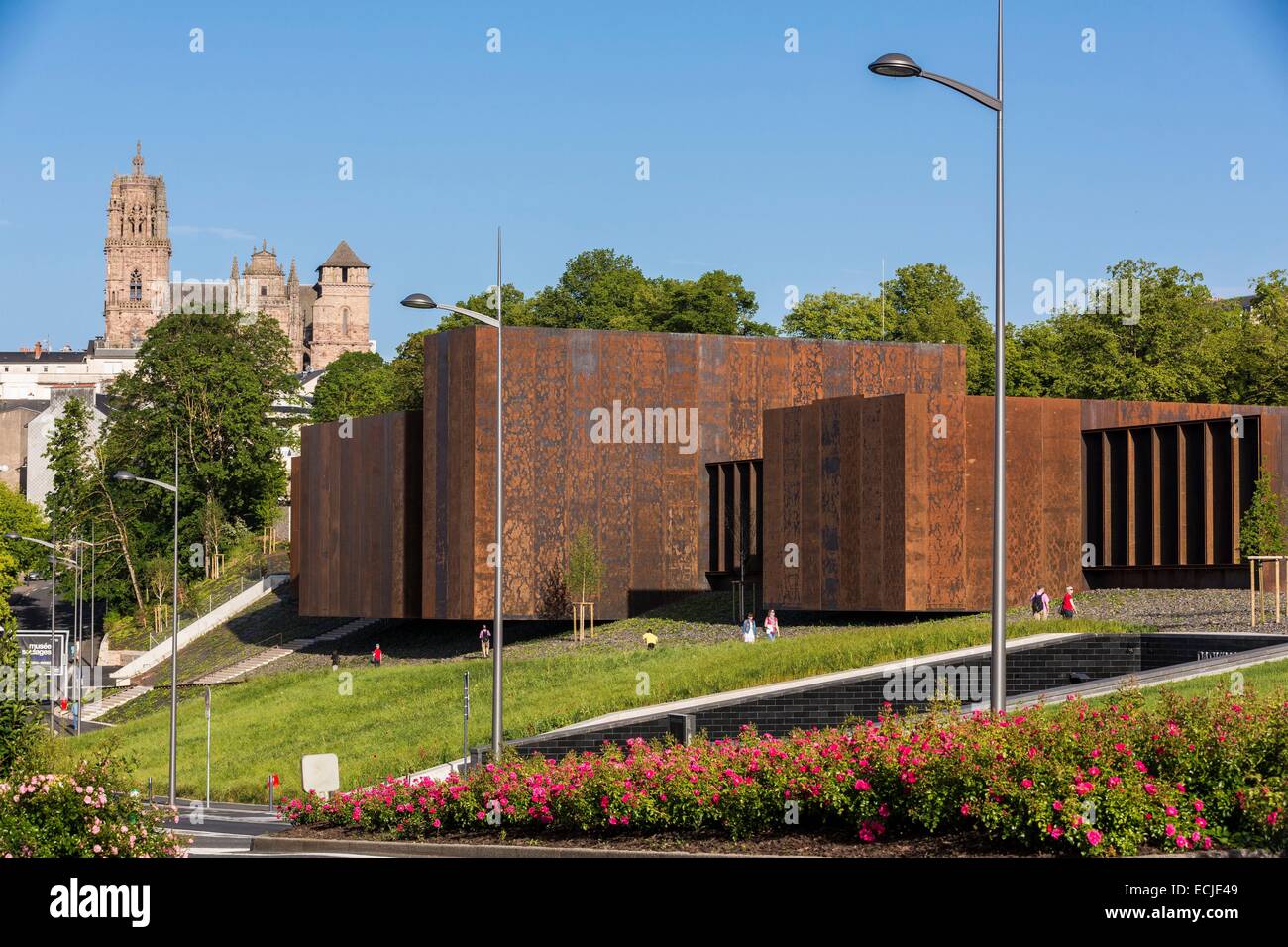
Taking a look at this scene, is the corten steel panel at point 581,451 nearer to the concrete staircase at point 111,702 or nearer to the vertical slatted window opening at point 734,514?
the vertical slatted window opening at point 734,514

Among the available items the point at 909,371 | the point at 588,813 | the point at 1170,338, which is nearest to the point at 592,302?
the point at 1170,338

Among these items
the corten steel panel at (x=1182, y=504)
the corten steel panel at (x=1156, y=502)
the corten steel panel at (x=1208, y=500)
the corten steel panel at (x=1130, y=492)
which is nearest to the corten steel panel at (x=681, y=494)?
the corten steel panel at (x=1130, y=492)

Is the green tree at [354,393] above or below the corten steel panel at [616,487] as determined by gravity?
above

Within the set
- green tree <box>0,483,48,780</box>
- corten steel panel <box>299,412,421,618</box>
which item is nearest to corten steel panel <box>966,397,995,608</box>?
corten steel panel <box>299,412,421,618</box>

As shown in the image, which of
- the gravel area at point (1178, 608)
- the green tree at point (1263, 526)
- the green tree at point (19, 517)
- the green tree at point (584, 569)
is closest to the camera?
the gravel area at point (1178, 608)

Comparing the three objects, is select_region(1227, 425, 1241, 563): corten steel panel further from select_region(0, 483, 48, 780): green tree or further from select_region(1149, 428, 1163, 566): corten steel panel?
select_region(0, 483, 48, 780): green tree

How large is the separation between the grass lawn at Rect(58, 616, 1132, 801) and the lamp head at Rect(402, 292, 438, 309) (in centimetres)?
1035

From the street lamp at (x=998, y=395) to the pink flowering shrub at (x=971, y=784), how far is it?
3.82 ft

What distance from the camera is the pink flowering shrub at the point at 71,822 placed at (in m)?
15.9

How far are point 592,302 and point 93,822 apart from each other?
96.5m

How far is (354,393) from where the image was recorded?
437 feet

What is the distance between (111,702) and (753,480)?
1222 inches

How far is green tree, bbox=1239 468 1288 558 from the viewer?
39.9m

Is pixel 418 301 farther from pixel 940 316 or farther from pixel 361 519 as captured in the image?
pixel 940 316
